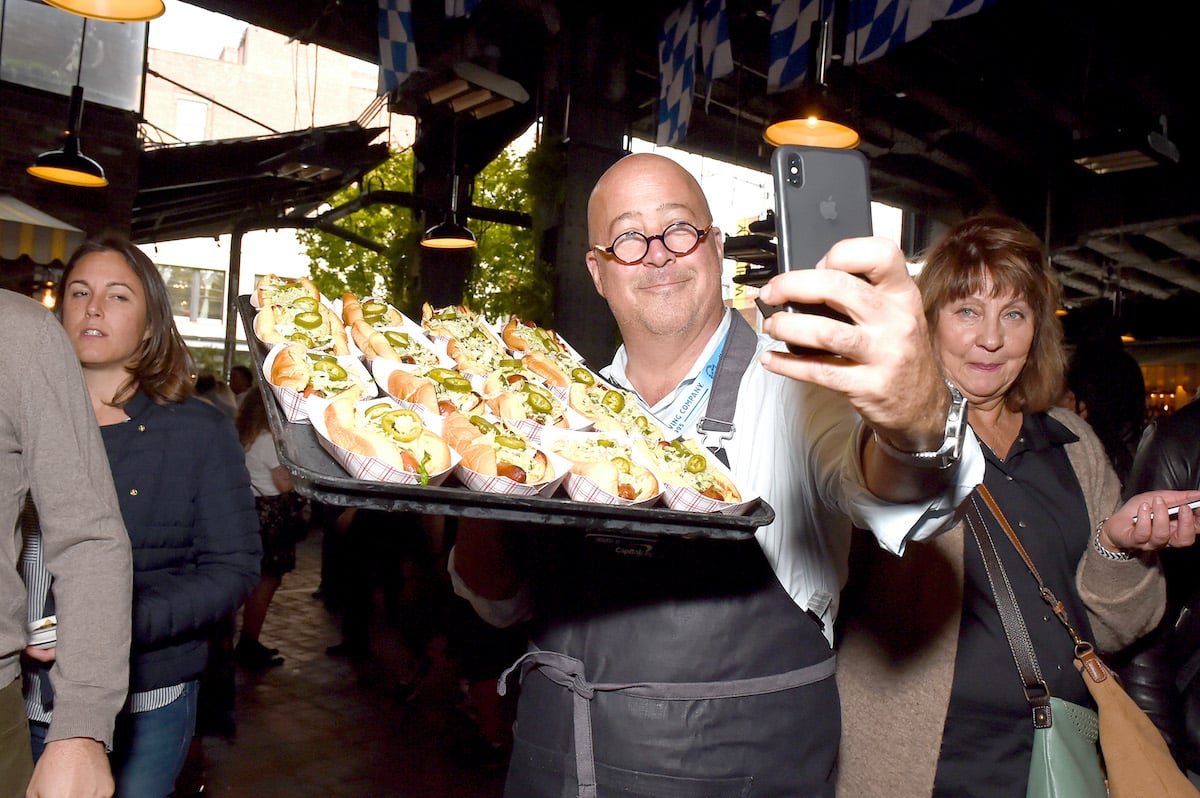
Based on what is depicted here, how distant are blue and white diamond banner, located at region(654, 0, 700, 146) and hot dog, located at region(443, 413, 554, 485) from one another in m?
5.74

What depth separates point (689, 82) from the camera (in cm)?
720

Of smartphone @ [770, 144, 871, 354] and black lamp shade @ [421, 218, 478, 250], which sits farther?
black lamp shade @ [421, 218, 478, 250]

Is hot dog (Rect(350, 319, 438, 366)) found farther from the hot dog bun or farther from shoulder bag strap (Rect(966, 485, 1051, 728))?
shoulder bag strap (Rect(966, 485, 1051, 728))

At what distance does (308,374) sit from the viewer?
1.91 m

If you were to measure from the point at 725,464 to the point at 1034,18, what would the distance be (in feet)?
26.7

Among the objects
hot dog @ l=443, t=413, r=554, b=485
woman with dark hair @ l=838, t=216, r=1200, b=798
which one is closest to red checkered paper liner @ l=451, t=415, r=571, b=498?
hot dog @ l=443, t=413, r=554, b=485

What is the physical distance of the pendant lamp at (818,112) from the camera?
5859mm

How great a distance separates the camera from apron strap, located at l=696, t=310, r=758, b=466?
5.89 feet

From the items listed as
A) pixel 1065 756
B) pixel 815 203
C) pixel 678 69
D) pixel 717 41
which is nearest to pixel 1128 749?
pixel 1065 756

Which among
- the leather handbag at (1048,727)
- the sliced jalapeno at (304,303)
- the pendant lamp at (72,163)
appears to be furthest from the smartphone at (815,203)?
the pendant lamp at (72,163)

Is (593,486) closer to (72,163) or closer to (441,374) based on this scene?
(441,374)

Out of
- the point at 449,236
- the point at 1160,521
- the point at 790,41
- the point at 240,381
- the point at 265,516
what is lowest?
the point at 265,516

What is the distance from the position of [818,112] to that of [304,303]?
15.6ft

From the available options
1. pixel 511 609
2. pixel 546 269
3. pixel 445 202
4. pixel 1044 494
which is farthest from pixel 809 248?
pixel 445 202
